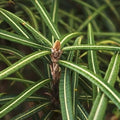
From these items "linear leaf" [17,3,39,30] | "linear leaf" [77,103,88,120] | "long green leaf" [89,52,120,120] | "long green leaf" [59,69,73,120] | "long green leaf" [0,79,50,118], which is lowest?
"linear leaf" [77,103,88,120]

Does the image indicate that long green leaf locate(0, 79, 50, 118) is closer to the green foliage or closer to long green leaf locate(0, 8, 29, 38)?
the green foliage

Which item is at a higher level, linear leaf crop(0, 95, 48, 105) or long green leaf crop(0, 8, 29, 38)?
long green leaf crop(0, 8, 29, 38)

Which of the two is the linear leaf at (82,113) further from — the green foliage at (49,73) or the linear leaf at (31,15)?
the linear leaf at (31,15)

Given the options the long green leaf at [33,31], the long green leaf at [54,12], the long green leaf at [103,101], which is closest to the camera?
the long green leaf at [103,101]

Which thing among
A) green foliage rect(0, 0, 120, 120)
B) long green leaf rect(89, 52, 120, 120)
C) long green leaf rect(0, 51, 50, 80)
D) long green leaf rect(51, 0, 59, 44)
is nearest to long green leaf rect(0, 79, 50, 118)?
green foliage rect(0, 0, 120, 120)

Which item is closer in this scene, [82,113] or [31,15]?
[82,113]

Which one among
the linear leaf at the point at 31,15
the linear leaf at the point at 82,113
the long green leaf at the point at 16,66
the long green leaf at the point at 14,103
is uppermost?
the linear leaf at the point at 31,15

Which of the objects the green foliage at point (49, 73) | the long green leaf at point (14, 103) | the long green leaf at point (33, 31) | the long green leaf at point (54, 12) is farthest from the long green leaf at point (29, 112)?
the long green leaf at point (54, 12)

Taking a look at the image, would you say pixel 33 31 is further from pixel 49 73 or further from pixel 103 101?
pixel 103 101

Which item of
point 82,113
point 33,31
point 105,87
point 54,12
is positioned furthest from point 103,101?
point 54,12

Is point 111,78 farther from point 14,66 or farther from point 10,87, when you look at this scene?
point 10,87
